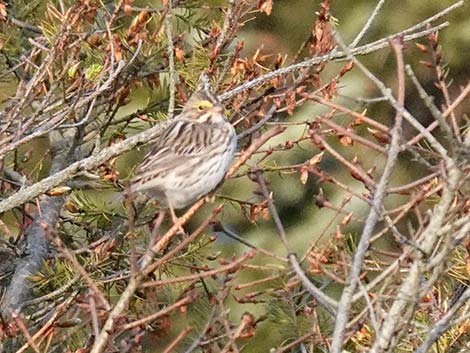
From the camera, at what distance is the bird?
406cm

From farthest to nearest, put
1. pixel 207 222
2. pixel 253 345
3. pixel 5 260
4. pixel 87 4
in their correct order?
pixel 253 345
pixel 5 260
pixel 87 4
pixel 207 222

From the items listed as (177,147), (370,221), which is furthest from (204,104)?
(370,221)

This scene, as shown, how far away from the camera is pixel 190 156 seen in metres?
4.21

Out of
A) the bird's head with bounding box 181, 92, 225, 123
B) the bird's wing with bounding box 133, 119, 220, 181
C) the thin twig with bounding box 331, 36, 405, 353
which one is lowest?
the bird's wing with bounding box 133, 119, 220, 181

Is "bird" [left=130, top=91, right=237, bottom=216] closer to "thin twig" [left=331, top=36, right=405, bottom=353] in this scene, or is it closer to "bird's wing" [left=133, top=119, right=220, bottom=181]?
"bird's wing" [left=133, top=119, right=220, bottom=181]

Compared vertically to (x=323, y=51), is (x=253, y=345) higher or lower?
lower

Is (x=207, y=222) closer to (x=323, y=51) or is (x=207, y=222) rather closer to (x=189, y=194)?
(x=189, y=194)

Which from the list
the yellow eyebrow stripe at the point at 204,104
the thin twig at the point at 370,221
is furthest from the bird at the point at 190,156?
the thin twig at the point at 370,221

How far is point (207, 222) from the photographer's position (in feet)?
8.14

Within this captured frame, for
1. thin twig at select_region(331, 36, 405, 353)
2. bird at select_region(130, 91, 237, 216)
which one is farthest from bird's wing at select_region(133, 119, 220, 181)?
thin twig at select_region(331, 36, 405, 353)

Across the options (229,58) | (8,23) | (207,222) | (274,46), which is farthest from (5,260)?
(274,46)

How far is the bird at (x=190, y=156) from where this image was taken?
4.06 meters

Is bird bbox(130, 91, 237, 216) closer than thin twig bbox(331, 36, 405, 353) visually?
No

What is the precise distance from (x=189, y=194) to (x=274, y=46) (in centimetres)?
472
